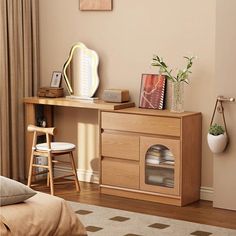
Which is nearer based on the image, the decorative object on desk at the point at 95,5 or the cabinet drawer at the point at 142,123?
the cabinet drawer at the point at 142,123

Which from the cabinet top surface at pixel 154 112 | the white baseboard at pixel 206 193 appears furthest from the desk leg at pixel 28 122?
the white baseboard at pixel 206 193

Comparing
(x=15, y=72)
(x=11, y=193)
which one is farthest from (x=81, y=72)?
(x=11, y=193)

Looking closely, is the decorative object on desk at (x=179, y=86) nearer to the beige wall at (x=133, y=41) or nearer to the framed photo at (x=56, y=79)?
the beige wall at (x=133, y=41)

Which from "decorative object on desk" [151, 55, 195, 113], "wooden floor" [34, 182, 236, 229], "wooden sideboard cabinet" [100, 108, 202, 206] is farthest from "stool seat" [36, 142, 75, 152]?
"decorative object on desk" [151, 55, 195, 113]

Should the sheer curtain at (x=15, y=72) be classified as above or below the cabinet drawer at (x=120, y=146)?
above

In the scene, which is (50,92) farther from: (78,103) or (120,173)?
(120,173)

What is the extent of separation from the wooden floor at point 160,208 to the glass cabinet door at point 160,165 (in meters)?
0.16

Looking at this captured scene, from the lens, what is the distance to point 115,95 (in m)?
5.95

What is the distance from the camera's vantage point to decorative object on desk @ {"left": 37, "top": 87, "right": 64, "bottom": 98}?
6.41 m

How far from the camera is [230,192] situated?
5.44 m

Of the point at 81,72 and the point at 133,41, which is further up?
the point at 133,41

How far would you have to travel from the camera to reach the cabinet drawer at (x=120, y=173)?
5.75 meters

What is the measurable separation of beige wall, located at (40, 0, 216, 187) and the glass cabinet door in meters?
0.35

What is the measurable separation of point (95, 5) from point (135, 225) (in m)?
2.28
